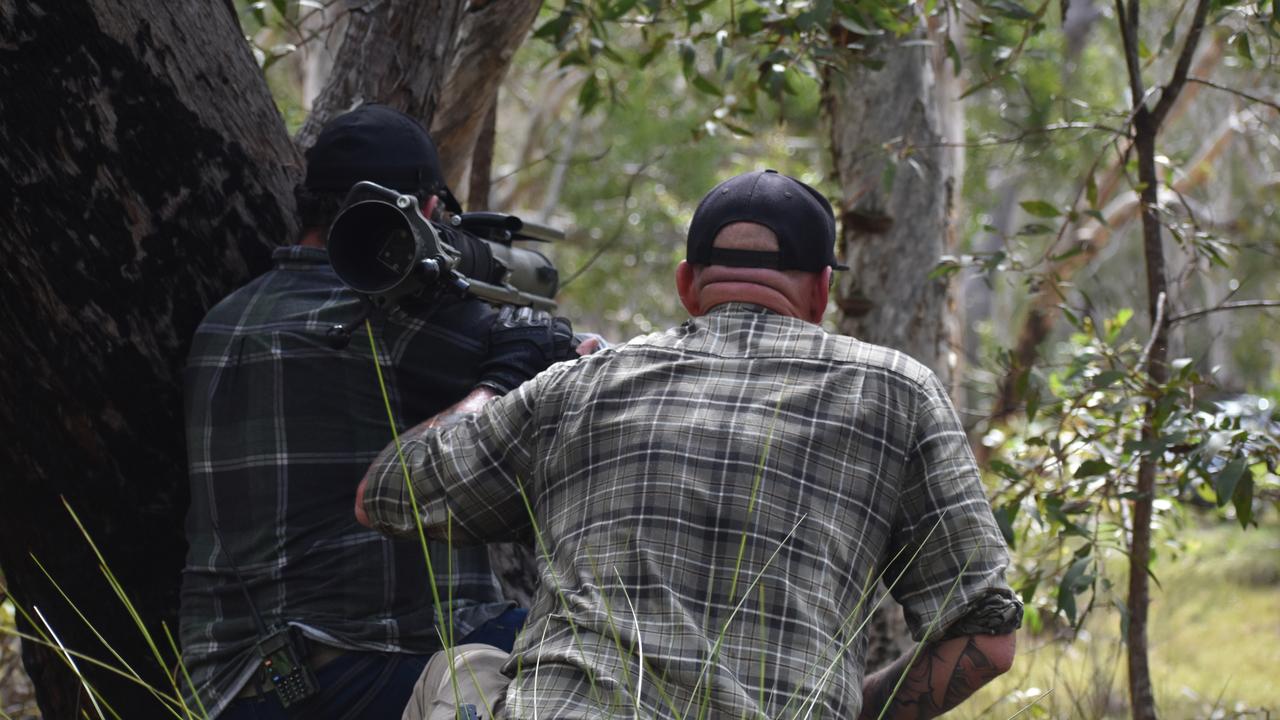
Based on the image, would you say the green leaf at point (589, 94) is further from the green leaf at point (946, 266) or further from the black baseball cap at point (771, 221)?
the black baseball cap at point (771, 221)

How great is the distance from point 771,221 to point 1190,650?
7932 mm

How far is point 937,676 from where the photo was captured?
2076 millimetres

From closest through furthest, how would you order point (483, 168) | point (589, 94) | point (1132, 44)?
point (1132, 44)
point (589, 94)
point (483, 168)

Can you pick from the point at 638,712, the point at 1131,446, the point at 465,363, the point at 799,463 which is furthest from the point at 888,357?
the point at 1131,446

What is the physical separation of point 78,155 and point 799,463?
1595 millimetres

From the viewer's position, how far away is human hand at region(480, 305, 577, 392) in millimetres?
2551

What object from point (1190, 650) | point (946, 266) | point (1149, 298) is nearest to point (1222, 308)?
point (1149, 298)

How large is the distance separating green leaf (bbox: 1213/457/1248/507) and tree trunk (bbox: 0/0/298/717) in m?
2.15

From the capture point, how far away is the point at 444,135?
14.0 feet

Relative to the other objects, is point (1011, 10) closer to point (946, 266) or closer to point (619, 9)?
point (946, 266)

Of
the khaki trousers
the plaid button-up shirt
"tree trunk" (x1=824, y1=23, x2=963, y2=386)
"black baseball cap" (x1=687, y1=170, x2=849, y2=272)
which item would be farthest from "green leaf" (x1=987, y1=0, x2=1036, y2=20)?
the khaki trousers

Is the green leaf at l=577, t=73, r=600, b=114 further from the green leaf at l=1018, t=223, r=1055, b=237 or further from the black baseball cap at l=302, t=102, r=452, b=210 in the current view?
the black baseball cap at l=302, t=102, r=452, b=210

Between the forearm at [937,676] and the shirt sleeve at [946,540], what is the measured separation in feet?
0.09

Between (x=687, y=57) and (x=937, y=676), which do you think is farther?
(x=687, y=57)
